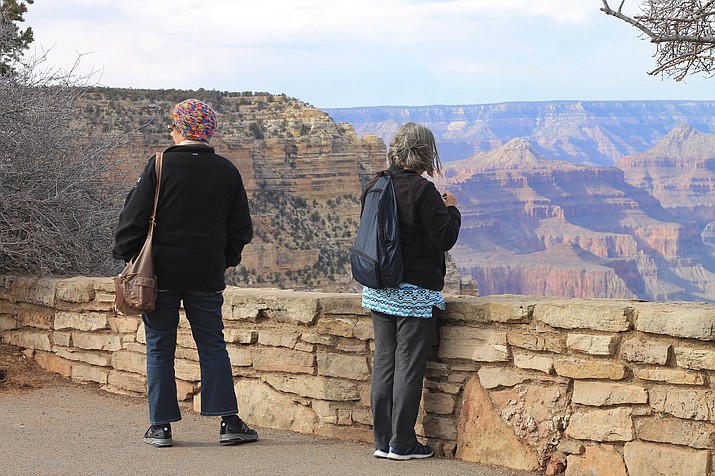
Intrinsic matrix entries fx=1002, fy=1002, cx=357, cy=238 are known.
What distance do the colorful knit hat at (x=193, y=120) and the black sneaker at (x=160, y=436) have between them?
1.47 meters

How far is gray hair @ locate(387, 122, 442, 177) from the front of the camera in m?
4.80

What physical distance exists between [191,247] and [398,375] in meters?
1.18

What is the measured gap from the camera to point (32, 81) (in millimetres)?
8422

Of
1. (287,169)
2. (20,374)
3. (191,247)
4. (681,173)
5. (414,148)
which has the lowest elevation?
(20,374)

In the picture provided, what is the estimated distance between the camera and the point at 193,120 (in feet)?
16.3

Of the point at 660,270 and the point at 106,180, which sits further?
the point at 660,270

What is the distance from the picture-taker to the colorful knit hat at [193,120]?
4953 mm

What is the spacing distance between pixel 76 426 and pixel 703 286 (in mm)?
122674

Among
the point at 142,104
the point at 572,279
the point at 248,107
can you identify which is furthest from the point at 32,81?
the point at 572,279

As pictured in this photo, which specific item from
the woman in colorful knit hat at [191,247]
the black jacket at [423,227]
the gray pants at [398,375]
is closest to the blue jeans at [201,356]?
the woman in colorful knit hat at [191,247]

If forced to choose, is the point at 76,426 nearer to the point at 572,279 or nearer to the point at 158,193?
the point at 158,193

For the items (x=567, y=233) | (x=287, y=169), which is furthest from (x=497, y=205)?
(x=287, y=169)

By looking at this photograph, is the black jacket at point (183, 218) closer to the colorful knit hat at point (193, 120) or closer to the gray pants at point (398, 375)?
the colorful knit hat at point (193, 120)

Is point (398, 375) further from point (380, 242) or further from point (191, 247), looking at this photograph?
point (191, 247)
